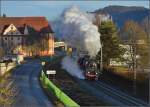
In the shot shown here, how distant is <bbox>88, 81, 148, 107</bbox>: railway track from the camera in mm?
39097

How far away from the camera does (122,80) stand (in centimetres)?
5175

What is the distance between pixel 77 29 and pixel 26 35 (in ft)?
227

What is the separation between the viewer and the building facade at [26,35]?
363 ft

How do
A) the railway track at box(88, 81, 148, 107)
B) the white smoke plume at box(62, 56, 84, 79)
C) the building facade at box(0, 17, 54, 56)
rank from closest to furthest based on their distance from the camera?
the railway track at box(88, 81, 148, 107), the white smoke plume at box(62, 56, 84, 79), the building facade at box(0, 17, 54, 56)

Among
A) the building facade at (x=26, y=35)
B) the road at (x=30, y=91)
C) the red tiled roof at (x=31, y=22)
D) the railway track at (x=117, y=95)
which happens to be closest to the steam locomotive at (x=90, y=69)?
the railway track at (x=117, y=95)

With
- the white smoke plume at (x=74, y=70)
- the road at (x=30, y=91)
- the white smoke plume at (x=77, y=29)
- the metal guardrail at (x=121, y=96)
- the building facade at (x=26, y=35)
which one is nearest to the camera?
the road at (x=30, y=91)

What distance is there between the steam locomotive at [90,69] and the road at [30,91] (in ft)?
18.4

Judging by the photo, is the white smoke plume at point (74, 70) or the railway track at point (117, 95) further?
the white smoke plume at point (74, 70)

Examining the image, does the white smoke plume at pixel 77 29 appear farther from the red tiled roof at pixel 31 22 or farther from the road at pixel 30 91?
the red tiled roof at pixel 31 22

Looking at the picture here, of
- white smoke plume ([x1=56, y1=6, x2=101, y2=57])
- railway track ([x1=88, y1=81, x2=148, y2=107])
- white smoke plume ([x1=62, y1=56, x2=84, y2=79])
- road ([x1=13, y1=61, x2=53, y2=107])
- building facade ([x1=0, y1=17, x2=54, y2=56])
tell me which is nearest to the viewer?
road ([x1=13, y1=61, x2=53, y2=107])

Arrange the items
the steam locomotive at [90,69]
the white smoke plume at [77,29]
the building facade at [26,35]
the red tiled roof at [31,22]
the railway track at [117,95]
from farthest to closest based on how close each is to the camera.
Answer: the red tiled roof at [31,22]
the building facade at [26,35]
the steam locomotive at [90,69]
the white smoke plume at [77,29]
the railway track at [117,95]

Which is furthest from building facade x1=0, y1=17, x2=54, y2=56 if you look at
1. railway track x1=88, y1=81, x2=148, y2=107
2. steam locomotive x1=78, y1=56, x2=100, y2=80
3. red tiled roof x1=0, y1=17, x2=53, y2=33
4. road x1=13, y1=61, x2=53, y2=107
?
railway track x1=88, y1=81, x2=148, y2=107

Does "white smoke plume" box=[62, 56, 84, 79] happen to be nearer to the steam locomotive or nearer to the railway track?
the steam locomotive

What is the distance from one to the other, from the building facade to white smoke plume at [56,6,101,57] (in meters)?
54.3
